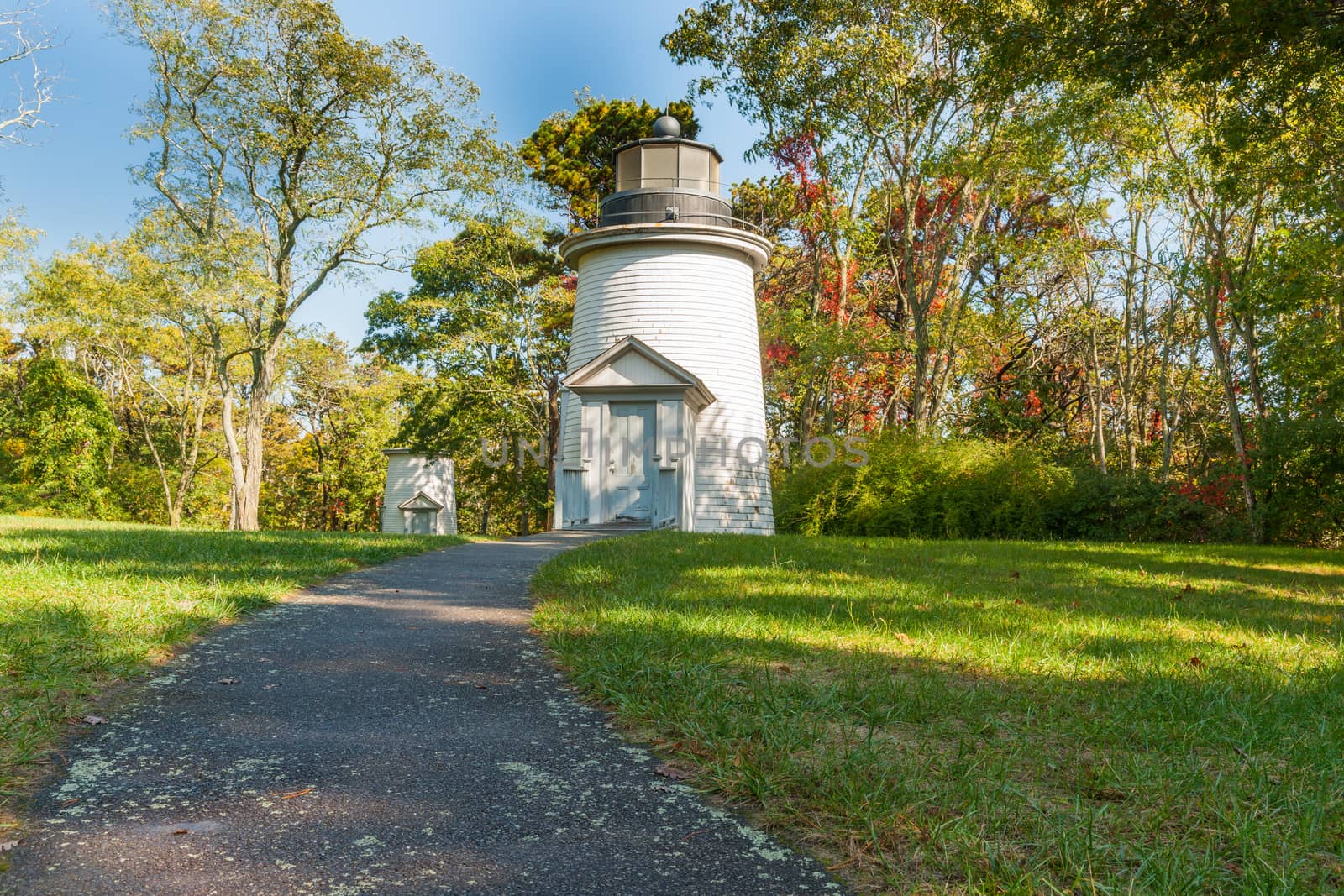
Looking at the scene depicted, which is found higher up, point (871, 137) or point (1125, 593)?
point (871, 137)

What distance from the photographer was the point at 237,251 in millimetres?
24234

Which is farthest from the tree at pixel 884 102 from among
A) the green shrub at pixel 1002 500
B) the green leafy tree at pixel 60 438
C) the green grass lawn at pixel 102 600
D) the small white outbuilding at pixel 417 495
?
the green leafy tree at pixel 60 438

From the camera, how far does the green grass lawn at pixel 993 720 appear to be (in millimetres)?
2375

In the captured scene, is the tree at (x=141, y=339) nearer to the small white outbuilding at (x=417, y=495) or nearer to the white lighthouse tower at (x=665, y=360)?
the small white outbuilding at (x=417, y=495)

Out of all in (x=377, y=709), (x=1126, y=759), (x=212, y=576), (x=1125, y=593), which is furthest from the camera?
(x=1125, y=593)

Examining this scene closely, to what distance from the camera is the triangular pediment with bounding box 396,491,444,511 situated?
34.7 meters

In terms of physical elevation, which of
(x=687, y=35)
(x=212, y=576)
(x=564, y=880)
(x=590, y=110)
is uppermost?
(x=590, y=110)

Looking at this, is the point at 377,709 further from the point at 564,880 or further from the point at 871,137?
the point at 871,137

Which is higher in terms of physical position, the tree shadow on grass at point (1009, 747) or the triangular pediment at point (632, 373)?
the triangular pediment at point (632, 373)

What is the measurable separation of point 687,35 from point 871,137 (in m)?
4.46

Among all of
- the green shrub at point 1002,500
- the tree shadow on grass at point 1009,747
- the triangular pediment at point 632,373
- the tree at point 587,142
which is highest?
the tree at point 587,142

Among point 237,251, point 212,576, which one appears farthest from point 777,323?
point 212,576

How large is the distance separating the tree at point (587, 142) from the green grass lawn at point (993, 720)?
22028 millimetres

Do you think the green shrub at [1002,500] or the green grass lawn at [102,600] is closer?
the green grass lawn at [102,600]
